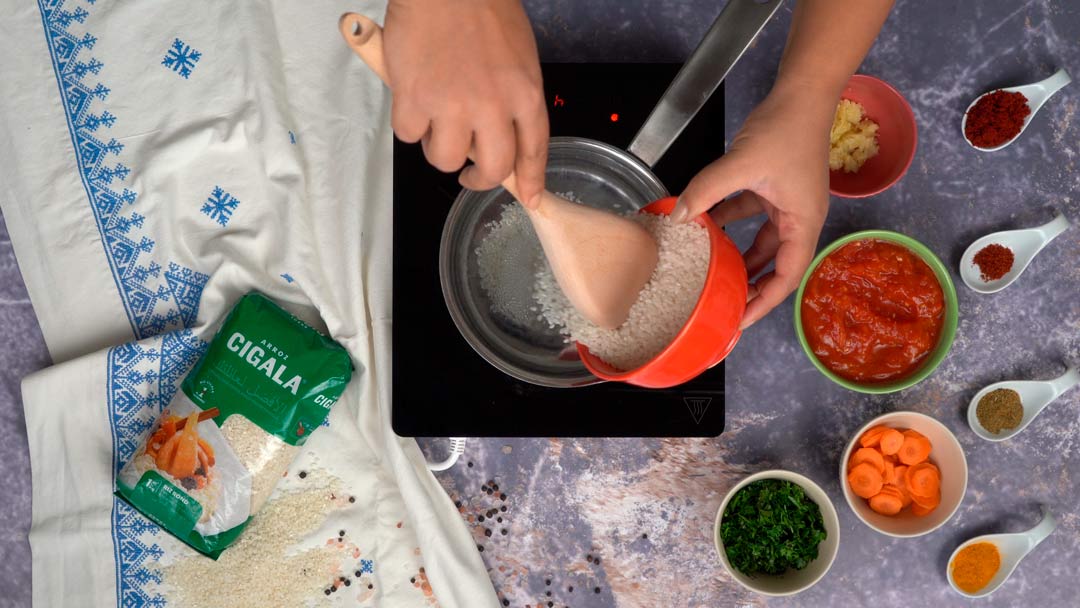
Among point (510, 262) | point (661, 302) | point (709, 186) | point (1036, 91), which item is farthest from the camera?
point (1036, 91)

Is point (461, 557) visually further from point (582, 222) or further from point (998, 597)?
point (998, 597)

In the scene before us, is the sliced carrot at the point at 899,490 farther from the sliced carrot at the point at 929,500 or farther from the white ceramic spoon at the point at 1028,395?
the white ceramic spoon at the point at 1028,395

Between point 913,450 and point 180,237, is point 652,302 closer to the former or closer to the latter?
point 913,450

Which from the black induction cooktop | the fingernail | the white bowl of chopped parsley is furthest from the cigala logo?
the fingernail

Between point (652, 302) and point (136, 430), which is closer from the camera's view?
point (652, 302)

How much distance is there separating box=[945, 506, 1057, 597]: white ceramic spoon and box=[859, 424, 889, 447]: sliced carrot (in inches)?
8.7

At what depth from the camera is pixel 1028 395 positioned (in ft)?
4.02

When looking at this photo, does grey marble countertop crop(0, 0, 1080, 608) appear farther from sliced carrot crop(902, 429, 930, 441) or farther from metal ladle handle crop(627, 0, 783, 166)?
metal ladle handle crop(627, 0, 783, 166)

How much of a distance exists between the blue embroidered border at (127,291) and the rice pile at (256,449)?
154 mm

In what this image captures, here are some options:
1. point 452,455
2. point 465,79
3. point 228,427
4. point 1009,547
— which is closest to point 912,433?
point 1009,547

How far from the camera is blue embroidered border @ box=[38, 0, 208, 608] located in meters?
1.22

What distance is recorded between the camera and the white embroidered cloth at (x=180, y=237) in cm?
122

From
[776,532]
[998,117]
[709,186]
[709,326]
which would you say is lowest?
[776,532]

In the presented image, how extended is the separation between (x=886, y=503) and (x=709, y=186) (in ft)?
2.06
